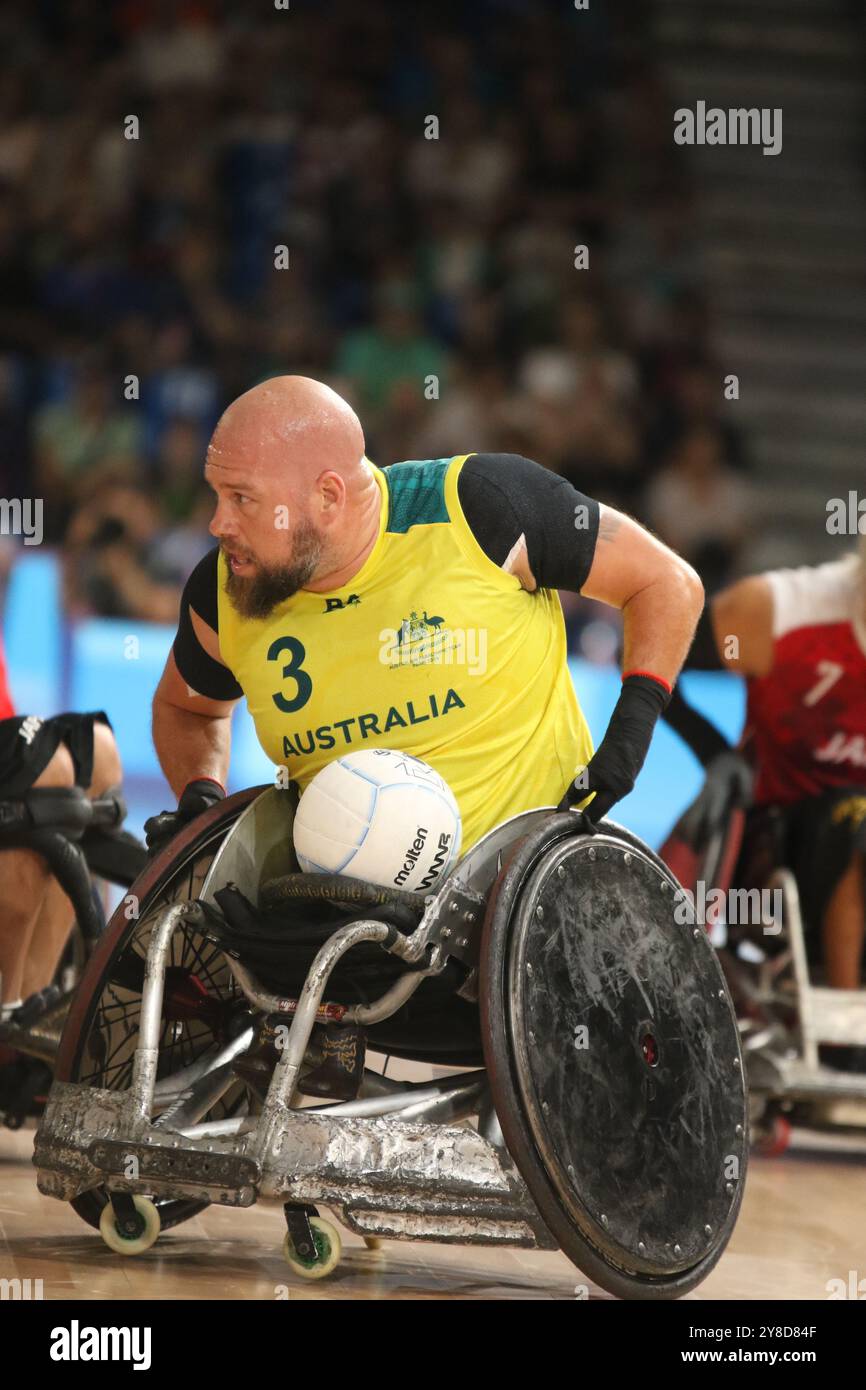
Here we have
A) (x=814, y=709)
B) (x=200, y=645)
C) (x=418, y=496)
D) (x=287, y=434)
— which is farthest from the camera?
(x=814, y=709)

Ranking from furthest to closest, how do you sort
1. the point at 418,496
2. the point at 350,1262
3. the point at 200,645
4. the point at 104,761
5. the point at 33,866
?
the point at 104,761, the point at 33,866, the point at 200,645, the point at 418,496, the point at 350,1262

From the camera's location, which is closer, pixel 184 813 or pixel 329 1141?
pixel 329 1141

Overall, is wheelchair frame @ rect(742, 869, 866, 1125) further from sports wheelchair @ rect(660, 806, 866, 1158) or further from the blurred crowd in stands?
the blurred crowd in stands

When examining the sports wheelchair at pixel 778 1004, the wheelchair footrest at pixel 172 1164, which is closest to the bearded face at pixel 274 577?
the wheelchair footrest at pixel 172 1164

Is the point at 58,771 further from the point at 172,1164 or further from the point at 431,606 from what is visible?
the point at 172,1164

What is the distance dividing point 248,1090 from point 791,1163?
6.50ft

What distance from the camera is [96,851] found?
4832 millimetres

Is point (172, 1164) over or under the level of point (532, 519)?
under

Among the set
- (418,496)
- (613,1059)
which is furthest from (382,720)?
(613,1059)

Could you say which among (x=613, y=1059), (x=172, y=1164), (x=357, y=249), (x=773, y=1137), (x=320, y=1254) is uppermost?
(x=357, y=249)

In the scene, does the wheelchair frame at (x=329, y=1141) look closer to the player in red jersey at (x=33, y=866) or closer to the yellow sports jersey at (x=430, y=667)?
the yellow sports jersey at (x=430, y=667)

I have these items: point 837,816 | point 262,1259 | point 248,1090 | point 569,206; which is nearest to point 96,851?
point 248,1090

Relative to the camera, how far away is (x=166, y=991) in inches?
140

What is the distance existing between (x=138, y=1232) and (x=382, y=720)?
1004 mm
